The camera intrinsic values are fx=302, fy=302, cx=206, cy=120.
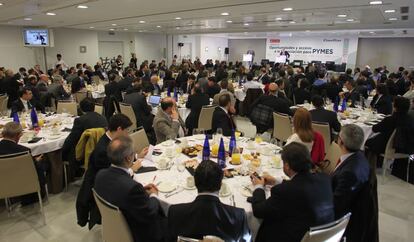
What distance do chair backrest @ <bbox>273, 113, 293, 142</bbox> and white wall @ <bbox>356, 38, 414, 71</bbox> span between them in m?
15.4

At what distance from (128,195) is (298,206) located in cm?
113

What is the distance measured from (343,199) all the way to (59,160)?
360cm

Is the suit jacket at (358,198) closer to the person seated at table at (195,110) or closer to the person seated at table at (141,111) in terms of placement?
the person seated at table at (195,110)

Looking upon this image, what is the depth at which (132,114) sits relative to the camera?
18.6 ft

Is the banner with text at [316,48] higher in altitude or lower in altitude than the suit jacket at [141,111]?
higher

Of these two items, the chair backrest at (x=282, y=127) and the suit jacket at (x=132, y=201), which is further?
the chair backrest at (x=282, y=127)

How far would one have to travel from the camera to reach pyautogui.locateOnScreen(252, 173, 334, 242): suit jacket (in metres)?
1.96

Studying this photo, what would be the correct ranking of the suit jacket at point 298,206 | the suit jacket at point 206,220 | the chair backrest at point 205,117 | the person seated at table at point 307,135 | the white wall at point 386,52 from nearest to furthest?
the suit jacket at point 206,220 < the suit jacket at point 298,206 < the person seated at table at point 307,135 < the chair backrest at point 205,117 < the white wall at point 386,52

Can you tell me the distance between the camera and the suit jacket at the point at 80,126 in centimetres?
395

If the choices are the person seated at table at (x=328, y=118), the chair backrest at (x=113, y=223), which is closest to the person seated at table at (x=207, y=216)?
the chair backrest at (x=113, y=223)

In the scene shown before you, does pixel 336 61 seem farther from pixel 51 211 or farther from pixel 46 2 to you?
pixel 51 211

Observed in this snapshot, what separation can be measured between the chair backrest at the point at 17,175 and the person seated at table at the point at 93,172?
70 cm

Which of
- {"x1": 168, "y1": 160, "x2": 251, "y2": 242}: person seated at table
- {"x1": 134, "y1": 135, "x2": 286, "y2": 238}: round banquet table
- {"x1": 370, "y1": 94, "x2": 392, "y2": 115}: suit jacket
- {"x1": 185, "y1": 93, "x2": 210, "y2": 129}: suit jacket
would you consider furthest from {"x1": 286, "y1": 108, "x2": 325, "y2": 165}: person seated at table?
{"x1": 370, "y1": 94, "x2": 392, "y2": 115}: suit jacket

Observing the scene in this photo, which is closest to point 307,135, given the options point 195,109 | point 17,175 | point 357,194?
point 357,194
